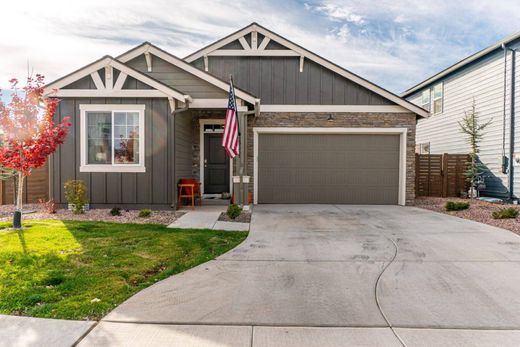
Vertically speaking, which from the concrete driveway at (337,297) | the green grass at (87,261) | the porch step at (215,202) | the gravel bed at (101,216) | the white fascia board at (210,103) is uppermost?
the white fascia board at (210,103)

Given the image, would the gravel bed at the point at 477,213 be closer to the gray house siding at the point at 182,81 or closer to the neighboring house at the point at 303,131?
the neighboring house at the point at 303,131

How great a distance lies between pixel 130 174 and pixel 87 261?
4.80m

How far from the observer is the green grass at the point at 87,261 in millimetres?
3488

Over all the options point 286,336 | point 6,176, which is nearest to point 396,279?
point 286,336

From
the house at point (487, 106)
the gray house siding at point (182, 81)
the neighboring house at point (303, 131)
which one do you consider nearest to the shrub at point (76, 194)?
the neighboring house at point (303, 131)

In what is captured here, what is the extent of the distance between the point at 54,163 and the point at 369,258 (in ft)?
27.4

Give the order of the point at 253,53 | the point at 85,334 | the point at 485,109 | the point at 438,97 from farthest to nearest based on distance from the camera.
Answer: the point at 438,97
the point at 485,109
the point at 253,53
the point at 85,334

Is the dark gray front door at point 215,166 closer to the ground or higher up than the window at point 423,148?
closer to the ground

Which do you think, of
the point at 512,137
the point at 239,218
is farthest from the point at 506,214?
the point at 239,218

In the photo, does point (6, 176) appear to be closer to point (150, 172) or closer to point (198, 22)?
point (150, 172)

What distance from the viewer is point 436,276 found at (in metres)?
4.50

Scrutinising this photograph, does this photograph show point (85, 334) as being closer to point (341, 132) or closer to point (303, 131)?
point (303, 131)

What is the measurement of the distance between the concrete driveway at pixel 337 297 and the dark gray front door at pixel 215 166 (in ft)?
18.8

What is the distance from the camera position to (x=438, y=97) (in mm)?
16844
